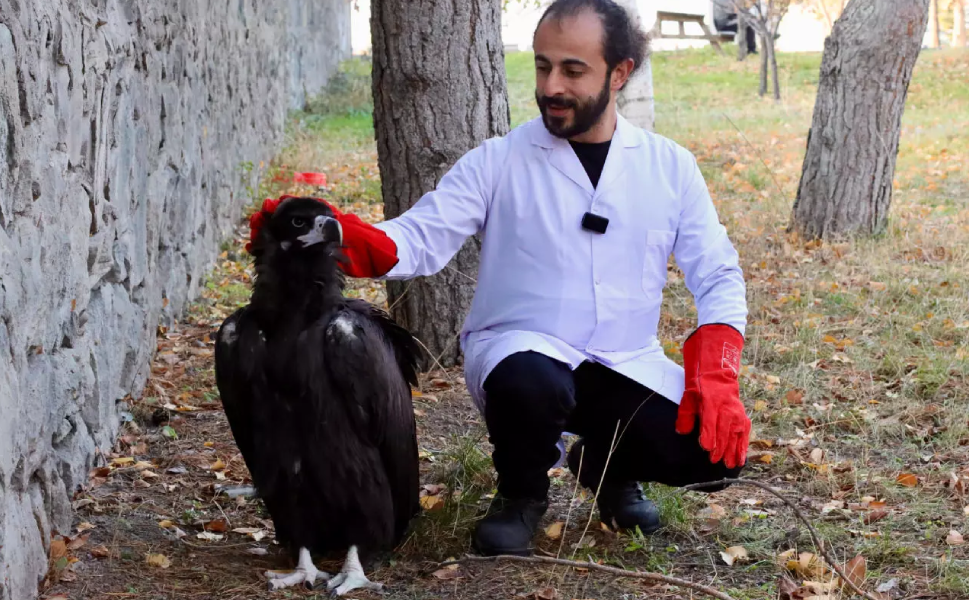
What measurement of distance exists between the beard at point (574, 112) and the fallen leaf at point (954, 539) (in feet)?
5.99

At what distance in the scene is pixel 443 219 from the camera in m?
3.39

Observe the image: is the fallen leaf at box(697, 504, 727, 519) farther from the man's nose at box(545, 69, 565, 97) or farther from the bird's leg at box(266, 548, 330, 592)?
the man's nose at box(545, 69, 565, 97)

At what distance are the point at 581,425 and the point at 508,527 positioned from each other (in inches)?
16.9

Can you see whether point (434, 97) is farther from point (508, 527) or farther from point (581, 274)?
point (508, 527)

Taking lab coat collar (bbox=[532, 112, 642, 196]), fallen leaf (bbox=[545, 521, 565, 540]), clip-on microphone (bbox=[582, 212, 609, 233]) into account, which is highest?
lab coat collar (bbox=[532, 112, 642, 196])

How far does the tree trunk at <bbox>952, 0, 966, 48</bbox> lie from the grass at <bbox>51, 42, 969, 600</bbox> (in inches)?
1055

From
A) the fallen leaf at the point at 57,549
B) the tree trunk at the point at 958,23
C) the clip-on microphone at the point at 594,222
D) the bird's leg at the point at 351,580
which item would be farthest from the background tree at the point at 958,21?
the fallen leaf at the point at 57,549

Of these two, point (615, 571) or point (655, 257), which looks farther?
point (655, 257)

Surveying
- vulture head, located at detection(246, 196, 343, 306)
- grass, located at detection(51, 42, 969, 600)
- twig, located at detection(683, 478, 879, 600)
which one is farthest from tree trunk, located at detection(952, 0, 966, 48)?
vulture head, located at detection(246, 196, 343, 306)

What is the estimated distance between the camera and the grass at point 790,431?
11.0 ft

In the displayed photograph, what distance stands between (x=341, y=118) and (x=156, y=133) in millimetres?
9819

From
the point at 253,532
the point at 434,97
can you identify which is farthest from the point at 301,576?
the point at 434,97

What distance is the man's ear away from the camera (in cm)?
348

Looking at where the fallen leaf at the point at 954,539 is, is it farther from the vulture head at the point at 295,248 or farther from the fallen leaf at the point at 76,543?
the fallen leaf at the point at 76,543
